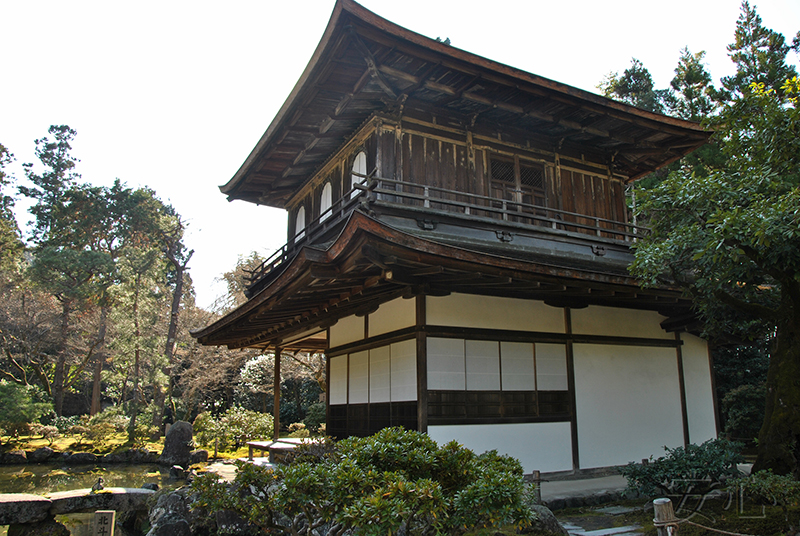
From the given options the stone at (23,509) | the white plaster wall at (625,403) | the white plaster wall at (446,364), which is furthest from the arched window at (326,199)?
the stone at (23,509)

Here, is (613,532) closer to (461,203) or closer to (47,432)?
(461,203)

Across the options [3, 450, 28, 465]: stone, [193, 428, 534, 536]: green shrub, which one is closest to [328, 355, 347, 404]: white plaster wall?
[193, 428, 534, 536]: green shrub

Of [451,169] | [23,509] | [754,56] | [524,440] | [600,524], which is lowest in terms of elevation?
[23,509]

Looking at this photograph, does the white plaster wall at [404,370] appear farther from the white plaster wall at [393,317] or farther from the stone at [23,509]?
the stone at [23,509]

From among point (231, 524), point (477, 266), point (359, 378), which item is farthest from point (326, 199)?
point (231, 524)

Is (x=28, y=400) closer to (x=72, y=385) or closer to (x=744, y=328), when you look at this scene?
(x=72, y=385)

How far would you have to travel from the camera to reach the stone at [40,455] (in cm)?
1917

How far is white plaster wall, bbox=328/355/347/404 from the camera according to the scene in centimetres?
1173

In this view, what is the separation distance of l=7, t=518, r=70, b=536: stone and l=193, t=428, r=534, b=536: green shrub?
17.8ft

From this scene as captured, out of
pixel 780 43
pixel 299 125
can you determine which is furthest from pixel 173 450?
pixel 780 43

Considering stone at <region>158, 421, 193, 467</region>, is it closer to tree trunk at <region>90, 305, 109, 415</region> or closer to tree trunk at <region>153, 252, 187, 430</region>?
tree trunk at <region>153, 252, 187, 430</region>

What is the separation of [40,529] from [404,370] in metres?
6.12

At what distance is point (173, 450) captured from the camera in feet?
58.0

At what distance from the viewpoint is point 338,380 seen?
12.1 m
